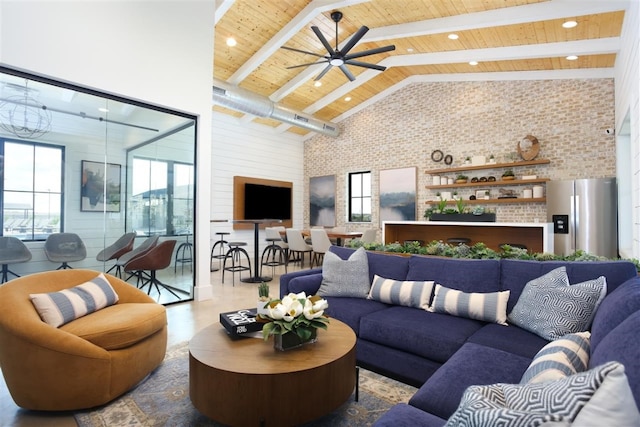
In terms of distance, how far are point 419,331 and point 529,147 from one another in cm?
587

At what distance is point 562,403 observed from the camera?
2.53ft

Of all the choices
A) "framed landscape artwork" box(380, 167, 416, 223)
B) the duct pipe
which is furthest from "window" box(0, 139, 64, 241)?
"framed landscape artwork" box(380, 167, 416, 223)

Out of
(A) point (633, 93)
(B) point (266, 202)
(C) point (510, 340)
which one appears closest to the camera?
(C) point (510, 340)

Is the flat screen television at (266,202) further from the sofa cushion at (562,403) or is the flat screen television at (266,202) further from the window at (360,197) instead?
the sofa cushion at (562,403)

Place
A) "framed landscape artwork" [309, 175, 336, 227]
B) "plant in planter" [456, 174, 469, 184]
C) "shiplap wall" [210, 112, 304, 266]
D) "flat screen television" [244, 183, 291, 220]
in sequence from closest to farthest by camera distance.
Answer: "plant in planter" [456, 174, 469, 184] → "shiplap wall" [210, 112, 304, 266] → "flat screen television" [244, 183, 291, 220] → "framed landscape artwork" [309, 175, 336, 227]

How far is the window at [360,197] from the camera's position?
30.8 ft

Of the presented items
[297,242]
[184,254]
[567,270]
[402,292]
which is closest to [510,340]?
[567,270]

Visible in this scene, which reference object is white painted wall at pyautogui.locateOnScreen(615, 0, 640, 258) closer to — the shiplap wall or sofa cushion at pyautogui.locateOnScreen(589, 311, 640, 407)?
sofa cushion at pyautogui.locateOnScreen(589, 311, 640, 407)

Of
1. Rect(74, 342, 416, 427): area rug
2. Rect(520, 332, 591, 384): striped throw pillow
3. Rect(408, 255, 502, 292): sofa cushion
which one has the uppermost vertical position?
Rect(408, 255, 502, 292): sofa cushion

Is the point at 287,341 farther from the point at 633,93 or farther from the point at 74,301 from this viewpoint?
the point at 633,93

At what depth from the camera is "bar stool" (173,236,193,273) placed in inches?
187

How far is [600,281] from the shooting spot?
2016 mm

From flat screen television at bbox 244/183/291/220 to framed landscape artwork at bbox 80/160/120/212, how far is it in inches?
185

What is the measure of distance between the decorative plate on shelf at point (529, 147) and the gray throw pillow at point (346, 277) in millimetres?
5140
